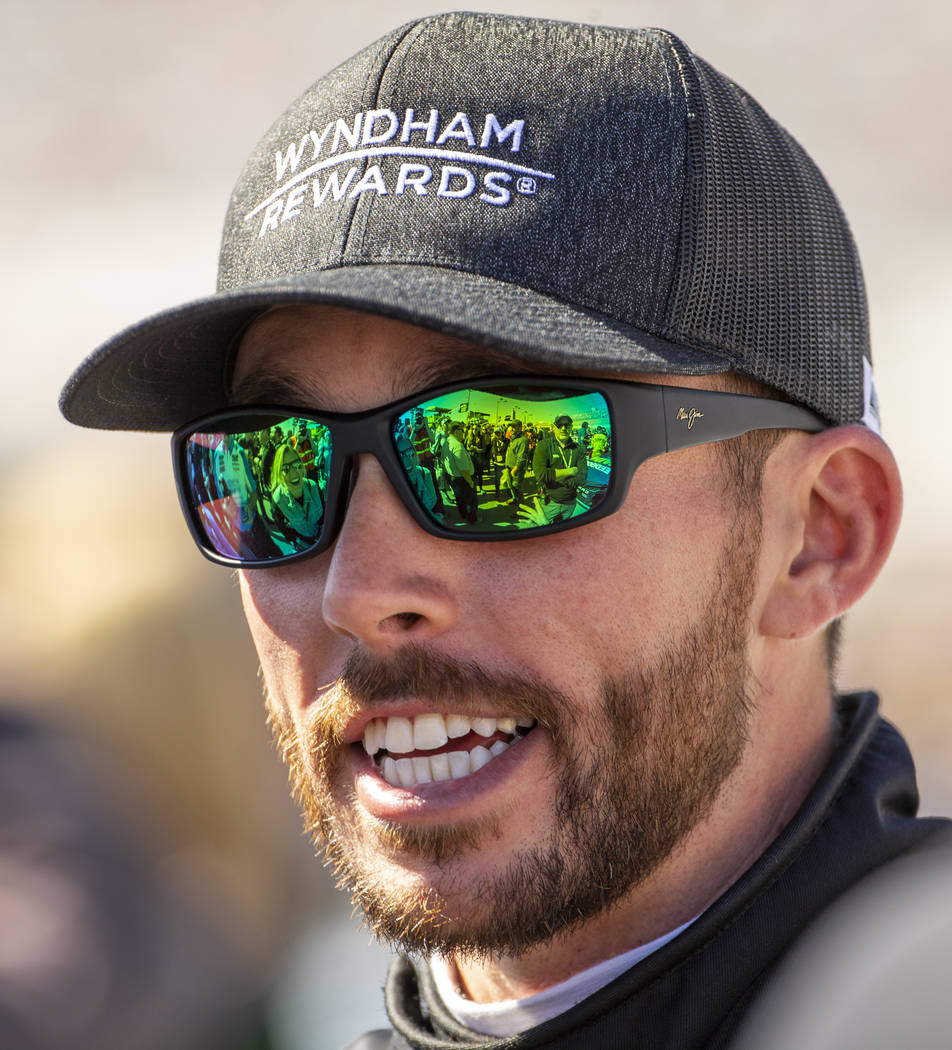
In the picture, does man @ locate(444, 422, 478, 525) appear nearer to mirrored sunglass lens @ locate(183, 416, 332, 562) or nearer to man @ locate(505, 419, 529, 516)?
man @ locate(505, 419, 529, 516)

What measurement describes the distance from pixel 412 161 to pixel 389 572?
0.56 meters

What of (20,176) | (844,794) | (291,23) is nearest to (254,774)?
(844,794)

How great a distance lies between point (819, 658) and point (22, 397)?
4.55 metres

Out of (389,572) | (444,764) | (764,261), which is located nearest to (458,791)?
(444,764)

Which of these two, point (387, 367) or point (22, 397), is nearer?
point (387, 367)

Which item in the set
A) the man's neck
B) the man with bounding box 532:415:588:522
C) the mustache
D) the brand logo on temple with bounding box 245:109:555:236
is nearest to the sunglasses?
the man with bounding box 532:415:588:522

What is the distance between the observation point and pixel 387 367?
1.63 metres

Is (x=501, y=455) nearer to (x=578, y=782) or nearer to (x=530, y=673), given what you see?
(x=530, y=673)

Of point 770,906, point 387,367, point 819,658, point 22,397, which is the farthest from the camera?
point 22,397

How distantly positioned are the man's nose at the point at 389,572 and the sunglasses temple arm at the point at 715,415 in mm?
330

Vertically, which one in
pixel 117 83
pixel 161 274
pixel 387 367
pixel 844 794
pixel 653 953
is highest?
pixel 117 83

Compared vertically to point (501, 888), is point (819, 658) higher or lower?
higher

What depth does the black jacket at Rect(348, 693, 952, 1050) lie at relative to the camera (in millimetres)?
1479

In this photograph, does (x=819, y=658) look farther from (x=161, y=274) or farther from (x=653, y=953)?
(x=161, y=274)
